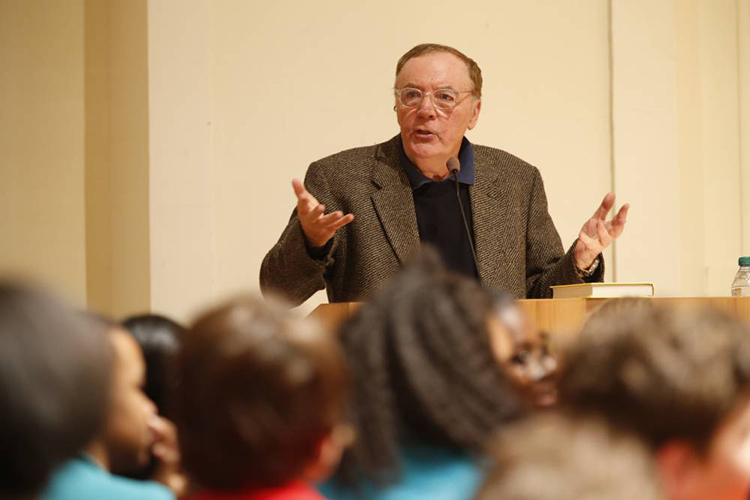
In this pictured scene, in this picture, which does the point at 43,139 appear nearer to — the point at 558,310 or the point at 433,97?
the point at 433,97

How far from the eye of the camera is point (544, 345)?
1.47m

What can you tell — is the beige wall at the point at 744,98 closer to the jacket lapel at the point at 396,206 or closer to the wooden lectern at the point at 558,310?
the jacket lapel at the point at 396,206

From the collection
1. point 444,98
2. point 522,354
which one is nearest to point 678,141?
point 444,98

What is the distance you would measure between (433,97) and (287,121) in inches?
38.6

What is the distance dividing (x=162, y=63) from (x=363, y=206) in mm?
1402

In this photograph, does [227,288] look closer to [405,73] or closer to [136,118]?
[136,118]

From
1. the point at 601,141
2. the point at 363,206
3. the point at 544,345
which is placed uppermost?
the point at 601,141

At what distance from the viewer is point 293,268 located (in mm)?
3014

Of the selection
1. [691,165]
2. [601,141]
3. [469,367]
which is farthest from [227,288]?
[469,367]

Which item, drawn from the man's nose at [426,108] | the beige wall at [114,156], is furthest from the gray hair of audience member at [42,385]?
the beige wall at [114,156]

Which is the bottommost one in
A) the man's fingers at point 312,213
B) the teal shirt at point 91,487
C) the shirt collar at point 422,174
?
the teal shirt at point 91,487

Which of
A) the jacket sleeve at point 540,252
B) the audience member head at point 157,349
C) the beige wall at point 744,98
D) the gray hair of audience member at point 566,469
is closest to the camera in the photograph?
the gray hair of audience member at point 566,469

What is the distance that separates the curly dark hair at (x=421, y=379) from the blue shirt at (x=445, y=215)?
2035mm

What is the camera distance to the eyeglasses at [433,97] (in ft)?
11.3
